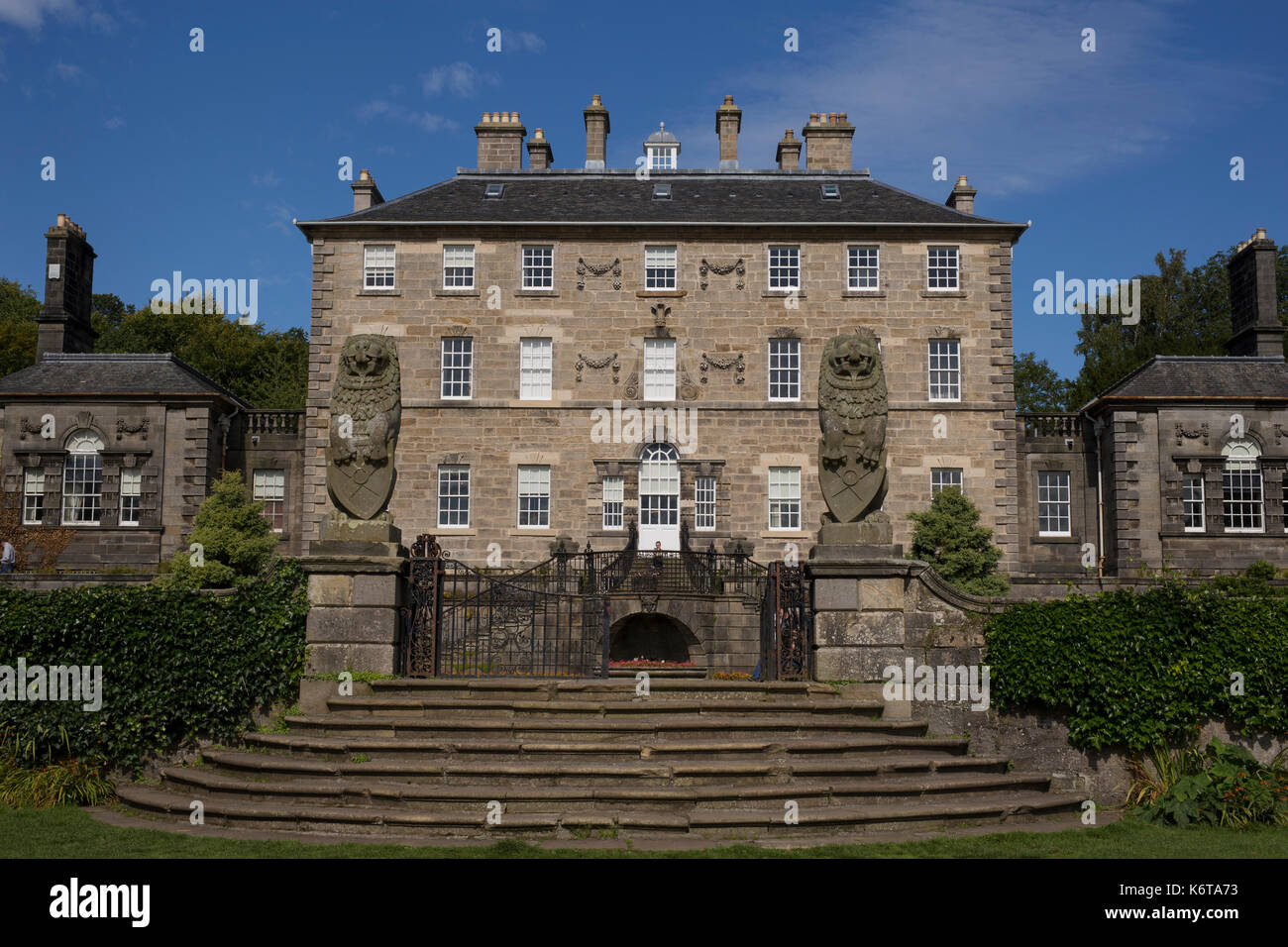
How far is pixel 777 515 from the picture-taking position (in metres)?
30.9

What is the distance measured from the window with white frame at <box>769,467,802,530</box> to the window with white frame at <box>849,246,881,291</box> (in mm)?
5801

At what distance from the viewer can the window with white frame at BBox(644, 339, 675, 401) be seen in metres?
31.7

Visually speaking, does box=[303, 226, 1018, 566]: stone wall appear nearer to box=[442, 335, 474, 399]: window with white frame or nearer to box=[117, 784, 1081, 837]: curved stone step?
box=[442, 335, 474, 399]: window with white frame

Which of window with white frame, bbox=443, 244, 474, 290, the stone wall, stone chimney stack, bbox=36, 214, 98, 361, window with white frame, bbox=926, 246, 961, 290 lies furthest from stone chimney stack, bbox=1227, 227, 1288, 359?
stone chimney stack, bbox=36, 214, 98, 361

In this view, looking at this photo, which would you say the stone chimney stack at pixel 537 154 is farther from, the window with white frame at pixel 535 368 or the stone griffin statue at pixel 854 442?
the stone griffin statue at pixel 854 442

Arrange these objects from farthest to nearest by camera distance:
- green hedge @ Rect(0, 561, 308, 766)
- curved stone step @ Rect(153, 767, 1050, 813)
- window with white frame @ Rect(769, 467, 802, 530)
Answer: window with white frame @ Rect(769, 467, 802, 530) → green hedge @ Rect(0, 561, 308, 766) → curved stone step @ Rect(153, 767, 1050, 813)

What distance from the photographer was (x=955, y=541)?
27422 mm

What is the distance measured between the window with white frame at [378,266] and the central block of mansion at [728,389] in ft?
0.20

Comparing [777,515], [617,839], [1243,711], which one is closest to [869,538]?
[1243,711]

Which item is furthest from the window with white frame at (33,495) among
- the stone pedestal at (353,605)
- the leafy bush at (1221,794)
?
the leafy bush at (1221,794)

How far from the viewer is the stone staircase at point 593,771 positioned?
924 cm

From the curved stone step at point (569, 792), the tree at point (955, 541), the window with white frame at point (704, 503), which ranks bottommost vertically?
the curved stone step at point (569, 792)

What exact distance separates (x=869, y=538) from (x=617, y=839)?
5.17 metres
